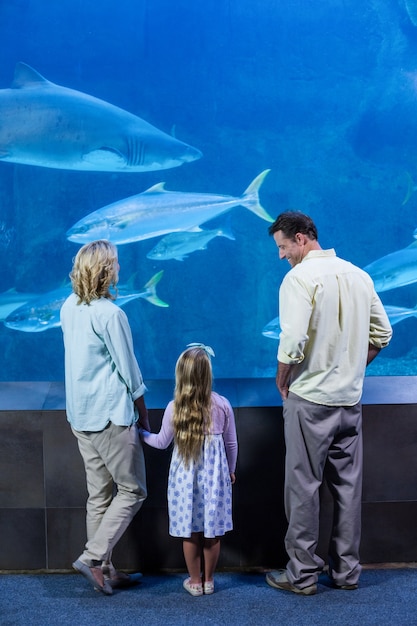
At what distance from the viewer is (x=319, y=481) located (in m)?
2.47

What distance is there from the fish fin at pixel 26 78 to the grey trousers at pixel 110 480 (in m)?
6.84

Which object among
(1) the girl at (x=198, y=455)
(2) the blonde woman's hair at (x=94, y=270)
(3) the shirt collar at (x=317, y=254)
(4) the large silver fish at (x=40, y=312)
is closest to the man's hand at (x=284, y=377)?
(1) the girl at (x=198, y=455)

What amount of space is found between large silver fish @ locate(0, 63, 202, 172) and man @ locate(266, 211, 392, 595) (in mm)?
6239

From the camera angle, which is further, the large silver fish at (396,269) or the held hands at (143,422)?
the large silver fish at (396,269)

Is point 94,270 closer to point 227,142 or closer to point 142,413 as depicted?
point 142,413

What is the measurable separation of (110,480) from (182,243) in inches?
225

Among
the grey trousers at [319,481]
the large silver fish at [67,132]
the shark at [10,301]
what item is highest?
the large silver fish at [67,132]

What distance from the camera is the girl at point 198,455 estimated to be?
2.43 metres

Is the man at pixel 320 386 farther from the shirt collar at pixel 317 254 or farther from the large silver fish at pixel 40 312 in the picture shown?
the large silver fish at pixel 40 312

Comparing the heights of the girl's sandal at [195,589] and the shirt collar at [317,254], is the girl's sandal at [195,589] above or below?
below

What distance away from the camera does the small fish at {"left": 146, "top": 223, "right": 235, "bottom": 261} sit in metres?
7.79

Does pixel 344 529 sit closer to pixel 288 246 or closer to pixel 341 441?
pixel 341 441

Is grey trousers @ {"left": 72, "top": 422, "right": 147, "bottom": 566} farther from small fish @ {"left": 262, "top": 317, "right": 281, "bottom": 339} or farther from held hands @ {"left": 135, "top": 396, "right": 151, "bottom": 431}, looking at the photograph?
small fish @ {"left": 262, "top": 317, "right": 281, "bottom": 339}

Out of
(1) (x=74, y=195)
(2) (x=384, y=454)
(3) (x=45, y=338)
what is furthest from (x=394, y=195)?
(2) (x=384, y=454)
